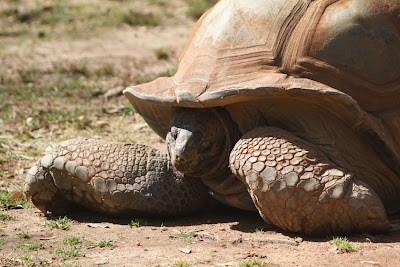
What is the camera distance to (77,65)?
30.5 ft

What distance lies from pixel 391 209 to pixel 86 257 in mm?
1668

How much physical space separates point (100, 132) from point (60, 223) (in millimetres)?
2127

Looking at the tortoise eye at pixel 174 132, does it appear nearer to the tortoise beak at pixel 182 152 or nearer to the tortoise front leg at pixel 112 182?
the tortoise beak at pixel 182 152

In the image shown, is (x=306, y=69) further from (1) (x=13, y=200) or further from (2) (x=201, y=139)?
(1) (x=13, y=200)

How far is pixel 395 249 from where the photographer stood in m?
4.28

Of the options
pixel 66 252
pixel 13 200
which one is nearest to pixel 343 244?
pixel 66 252

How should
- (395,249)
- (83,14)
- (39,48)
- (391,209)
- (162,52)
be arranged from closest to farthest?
(395,249) → (391,209) → (162,52) → (39,48) → (83,14)

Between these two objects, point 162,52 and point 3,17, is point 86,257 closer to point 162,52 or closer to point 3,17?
point 162,52

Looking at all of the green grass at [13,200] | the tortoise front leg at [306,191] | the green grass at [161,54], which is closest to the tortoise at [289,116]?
the tortoise front leg at [306,191]

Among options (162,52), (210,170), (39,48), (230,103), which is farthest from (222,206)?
(39,48)

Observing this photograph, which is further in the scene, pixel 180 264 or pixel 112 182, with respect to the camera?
pixel 112 182

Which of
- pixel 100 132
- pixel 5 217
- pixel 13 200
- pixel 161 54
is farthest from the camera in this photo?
pixel 161 54

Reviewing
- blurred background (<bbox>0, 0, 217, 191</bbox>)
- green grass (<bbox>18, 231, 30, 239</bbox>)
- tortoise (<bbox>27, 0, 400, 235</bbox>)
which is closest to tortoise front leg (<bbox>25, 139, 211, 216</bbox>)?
tortoise (<bbox>27, 0, 400, 235</bbox>)

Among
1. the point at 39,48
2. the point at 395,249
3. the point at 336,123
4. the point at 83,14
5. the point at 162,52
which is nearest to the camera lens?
the point at 395,249
